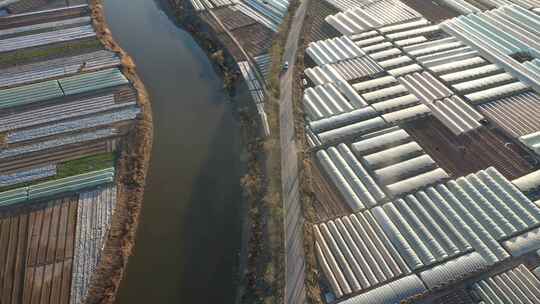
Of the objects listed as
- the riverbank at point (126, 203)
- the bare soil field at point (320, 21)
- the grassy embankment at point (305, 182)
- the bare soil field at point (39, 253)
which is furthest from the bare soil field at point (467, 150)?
the bare soil field at point (39, 253)

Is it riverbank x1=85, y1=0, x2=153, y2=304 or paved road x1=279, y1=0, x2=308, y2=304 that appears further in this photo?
riverbank x1=85, y1=0, x2=153, y2=304

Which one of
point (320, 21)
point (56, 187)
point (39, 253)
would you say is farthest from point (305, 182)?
point (320, 21)

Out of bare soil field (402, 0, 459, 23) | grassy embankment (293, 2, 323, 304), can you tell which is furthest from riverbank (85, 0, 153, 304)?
bare soil field (402, 0, 459, 23)

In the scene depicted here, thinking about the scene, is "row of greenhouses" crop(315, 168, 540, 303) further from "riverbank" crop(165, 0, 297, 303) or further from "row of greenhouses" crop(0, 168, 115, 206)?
"row of greenhouses" crop(0, 168, 115, 206)

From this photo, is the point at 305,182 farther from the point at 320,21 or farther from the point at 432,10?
the point at 432,10

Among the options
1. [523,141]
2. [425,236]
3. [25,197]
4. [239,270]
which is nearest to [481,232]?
[425,236]

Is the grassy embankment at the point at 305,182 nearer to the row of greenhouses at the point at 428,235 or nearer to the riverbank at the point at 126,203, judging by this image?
the row of greenhouses at the point at 428,235

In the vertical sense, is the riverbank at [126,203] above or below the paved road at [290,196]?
below
